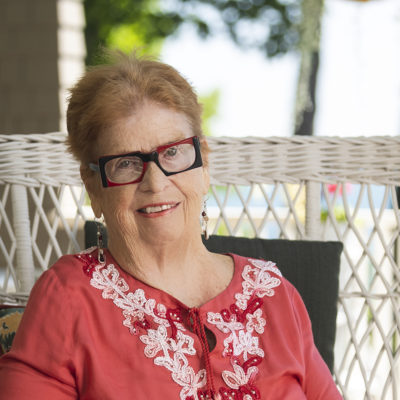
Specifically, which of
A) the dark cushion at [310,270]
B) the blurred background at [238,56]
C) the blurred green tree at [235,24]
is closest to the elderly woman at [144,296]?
the blurred background at [238,56]

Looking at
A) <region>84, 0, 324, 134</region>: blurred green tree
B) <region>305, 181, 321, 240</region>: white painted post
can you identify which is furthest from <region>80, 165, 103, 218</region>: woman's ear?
<region>84, 0, 324, 134</region>: blurred green tree

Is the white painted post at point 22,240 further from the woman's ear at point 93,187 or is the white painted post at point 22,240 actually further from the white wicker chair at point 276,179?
the woman's ear at point 93,187

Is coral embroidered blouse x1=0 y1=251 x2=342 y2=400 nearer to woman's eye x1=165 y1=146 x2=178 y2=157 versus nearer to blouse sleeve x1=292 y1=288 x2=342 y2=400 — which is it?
blouse sleeve x1=292 y1=288 x2=342 y2=400

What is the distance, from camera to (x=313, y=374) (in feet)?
5.40

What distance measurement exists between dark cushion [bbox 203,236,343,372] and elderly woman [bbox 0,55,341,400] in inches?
14.6

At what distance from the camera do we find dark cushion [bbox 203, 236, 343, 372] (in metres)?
1.97

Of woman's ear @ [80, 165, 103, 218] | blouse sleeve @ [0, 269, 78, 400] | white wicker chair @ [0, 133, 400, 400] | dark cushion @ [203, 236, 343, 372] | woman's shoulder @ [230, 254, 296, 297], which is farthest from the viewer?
white wicker chair @ [0, 133, 400, 400]

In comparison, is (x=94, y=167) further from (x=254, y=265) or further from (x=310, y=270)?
(x=310, y=270)

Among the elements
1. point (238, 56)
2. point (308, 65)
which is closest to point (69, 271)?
point (308, 65)

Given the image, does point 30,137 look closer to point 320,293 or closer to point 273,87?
point 320,293

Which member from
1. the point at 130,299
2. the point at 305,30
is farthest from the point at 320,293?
the point at 305,30

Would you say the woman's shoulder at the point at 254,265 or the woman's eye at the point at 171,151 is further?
the woman's shoulder at the point at 254,265

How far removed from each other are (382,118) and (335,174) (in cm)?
1168

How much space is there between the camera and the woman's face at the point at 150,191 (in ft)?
4.84
